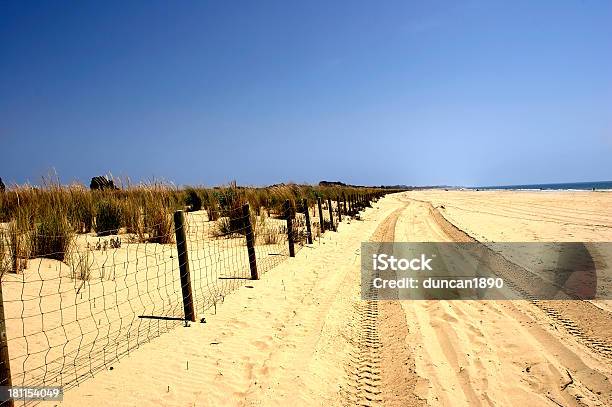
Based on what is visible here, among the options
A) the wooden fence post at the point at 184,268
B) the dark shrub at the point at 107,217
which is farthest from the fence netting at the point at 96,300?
the dark shrub at the point at 107,217

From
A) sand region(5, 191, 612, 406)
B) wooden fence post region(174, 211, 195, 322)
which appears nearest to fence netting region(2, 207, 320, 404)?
wooden fence post region(174, 211, 195, 322)

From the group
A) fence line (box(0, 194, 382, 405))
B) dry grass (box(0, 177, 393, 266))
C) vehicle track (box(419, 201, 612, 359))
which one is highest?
dry grass (box(0, 177, 393, 266))

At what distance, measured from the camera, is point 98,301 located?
548cm

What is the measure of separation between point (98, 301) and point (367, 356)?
3.89m

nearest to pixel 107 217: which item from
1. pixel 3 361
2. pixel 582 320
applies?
pixel 3 361

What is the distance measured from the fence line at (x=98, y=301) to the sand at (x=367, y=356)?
1.10 feet

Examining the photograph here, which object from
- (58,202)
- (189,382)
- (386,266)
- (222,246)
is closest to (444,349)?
(189,382)

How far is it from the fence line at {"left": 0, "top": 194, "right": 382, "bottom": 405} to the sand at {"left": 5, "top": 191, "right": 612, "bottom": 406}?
1.10ft

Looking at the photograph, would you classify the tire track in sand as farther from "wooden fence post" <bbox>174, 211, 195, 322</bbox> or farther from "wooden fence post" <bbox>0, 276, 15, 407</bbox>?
"wooden fence post" <bbox>0, 276, 15, 407</bbox>

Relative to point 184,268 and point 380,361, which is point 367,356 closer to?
point 380,361

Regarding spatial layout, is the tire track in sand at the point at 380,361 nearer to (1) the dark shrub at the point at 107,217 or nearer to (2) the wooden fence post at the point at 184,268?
(2) the wooden fence post at the point at 184,268

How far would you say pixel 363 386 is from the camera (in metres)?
3.55

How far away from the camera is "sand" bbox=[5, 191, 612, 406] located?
335cm

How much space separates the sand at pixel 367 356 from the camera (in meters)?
3.35
